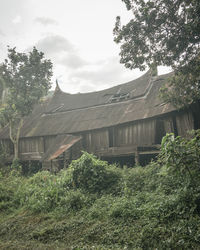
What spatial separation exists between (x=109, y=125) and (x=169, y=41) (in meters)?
7.14

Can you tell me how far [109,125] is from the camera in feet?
46.4

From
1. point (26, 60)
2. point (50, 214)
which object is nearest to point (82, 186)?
point (50, 214)

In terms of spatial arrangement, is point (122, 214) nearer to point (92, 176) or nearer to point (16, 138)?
point (92, 176)

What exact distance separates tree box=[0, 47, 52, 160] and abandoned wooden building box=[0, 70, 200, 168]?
2.22 meters

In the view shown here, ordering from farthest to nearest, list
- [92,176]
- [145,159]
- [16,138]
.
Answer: [16,138]
[145,159]
[92,176]

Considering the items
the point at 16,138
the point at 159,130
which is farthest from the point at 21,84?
the point at 159,130

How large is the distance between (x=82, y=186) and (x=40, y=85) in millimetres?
14497

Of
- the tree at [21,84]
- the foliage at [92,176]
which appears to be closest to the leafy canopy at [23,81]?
the tree at [21,84]

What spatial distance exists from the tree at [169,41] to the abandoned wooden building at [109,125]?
222 cm

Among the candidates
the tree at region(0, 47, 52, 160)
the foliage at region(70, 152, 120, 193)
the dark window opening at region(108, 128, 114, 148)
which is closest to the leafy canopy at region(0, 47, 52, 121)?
the tree at region(0, 47, 52, 160)

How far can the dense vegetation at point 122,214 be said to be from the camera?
3943mm

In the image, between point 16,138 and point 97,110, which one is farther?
point 16,138

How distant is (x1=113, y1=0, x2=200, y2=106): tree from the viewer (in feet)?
26.9

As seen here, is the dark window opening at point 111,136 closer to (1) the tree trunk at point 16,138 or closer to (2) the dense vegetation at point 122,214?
(2) the dense vegetation at point 122,214
